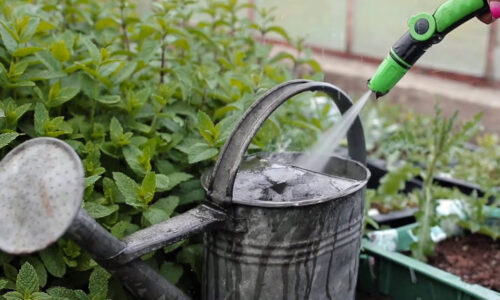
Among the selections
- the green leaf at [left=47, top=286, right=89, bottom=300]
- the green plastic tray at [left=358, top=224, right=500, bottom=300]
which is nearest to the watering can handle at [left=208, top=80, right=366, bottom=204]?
the green leaf at [left=47, top=286, right=89, bottom=300]

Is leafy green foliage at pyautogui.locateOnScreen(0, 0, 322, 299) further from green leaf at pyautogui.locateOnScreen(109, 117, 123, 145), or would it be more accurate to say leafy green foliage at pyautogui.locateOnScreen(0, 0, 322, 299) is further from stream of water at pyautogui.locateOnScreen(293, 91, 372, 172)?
stream of water at pyautogui.locateOnScreen(293, 91, 372, 172)

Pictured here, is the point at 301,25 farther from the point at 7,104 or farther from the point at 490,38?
the point at 7,104

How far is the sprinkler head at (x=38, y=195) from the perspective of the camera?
108 cm

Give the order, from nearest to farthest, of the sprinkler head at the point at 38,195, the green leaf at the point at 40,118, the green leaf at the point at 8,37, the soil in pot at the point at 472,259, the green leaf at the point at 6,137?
the sprinkler head at the point at 38,195, the green leaf at the point at 6,137, the green leaf at the point at 40,118, the green leaf at the point at 8,37, the soil in pot at the point at 472,259

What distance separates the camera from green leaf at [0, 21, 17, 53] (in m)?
1.66

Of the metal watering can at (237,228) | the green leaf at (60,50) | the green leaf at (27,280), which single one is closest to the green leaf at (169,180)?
the metal watering can at (237,228)

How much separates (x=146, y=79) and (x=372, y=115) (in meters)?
1.43

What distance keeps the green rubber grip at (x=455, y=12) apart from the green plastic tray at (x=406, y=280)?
0.76 m

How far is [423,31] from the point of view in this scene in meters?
1.52

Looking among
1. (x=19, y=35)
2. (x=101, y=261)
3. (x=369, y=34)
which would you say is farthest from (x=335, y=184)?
(x=369, y=34)

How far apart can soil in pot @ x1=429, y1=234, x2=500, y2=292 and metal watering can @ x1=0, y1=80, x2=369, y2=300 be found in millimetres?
729

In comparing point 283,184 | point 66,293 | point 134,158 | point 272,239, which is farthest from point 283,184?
point 66,293

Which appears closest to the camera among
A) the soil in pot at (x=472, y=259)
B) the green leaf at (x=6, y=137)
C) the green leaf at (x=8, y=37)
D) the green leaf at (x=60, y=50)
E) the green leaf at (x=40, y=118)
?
the green leaf at (x=6, y=137)

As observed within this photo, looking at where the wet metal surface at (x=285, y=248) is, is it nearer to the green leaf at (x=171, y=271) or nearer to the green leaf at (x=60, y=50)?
the green leaf at (x=171, y=271)
